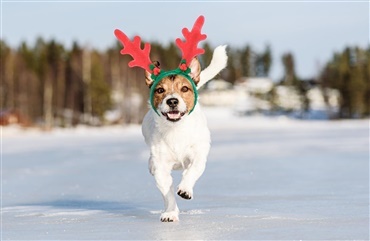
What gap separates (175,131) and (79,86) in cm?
5898

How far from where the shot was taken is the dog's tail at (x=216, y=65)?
6.32 metres

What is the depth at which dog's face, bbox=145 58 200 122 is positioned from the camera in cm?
511

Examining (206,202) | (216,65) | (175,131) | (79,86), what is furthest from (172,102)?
(79,86)

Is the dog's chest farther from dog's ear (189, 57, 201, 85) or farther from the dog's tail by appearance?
the dog's tail

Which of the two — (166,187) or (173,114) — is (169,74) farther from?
(166,187)

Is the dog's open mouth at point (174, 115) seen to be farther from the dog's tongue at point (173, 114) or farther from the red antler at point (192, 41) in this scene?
the red antler at point (192, 41)

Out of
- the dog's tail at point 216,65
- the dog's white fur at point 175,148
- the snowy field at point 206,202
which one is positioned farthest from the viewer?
the dog's tail at point 216,65

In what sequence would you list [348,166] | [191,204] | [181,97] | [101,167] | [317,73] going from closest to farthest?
[181,97], [191,204], [348,166], [101,167], [317,73]

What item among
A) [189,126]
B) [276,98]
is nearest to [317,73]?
[276,98]

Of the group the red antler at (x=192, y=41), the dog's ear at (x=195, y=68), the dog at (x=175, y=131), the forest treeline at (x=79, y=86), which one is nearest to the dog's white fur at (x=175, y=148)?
the dog at (x=175, y=131)

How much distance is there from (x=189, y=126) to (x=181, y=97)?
390 mm

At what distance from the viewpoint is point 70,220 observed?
5523 millimetres

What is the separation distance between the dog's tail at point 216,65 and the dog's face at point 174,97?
1.02m

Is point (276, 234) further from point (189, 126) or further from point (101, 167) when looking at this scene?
point (101, 167)
